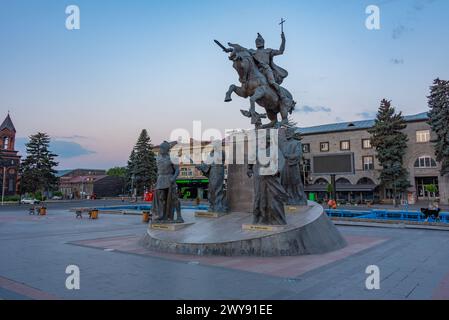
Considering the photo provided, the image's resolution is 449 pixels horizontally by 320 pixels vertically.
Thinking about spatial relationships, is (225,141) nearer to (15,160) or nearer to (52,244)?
(52,244)

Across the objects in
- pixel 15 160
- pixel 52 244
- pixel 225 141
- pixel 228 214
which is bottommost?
pixel 52 244

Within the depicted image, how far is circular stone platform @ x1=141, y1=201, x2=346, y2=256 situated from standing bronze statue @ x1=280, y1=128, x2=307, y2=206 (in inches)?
54.7

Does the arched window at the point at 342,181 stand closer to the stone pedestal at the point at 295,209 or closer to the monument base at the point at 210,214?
the stone pedestal at the point at 295,209

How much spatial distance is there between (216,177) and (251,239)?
458 cm

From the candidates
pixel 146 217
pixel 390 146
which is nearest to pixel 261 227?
pixel 146 217

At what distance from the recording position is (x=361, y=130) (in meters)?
48.3

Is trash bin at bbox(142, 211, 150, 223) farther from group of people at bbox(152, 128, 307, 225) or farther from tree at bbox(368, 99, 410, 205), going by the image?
tree at bbox(368, 99, 410, 205)

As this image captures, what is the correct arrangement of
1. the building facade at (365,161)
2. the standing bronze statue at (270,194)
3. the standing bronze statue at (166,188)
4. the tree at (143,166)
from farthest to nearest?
the tree at (143,166) < the building facade at (365,161) < the standing bronze statue at (166,188) < the standing bronze statue at (270,194)

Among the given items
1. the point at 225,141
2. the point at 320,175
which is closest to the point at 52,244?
the point at 225,141

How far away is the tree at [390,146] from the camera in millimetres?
41781

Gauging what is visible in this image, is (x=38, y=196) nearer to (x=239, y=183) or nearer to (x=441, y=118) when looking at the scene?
(x=239, y=183)

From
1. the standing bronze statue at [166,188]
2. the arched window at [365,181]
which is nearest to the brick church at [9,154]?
the arched window at [365,181]

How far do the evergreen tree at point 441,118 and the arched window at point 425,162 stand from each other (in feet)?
11.6
